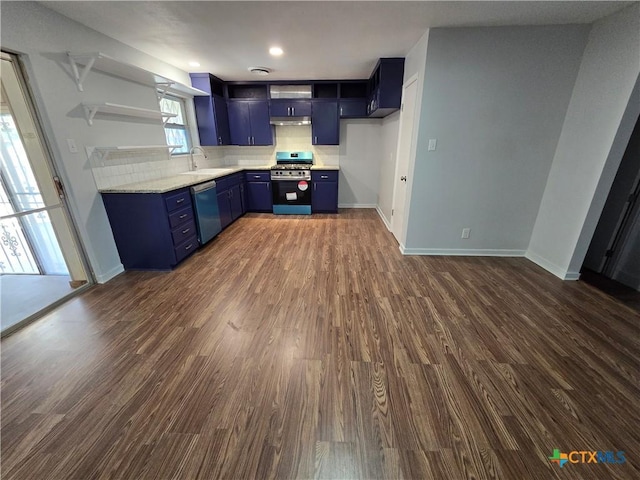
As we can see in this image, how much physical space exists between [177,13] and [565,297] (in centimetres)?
425

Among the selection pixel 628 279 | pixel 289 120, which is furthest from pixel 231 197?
pixel 628 279

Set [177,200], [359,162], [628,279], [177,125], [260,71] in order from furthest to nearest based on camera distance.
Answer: [359,162] → [177,125] → [260,71] → [177,200] → [628,279]

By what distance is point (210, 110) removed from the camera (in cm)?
436

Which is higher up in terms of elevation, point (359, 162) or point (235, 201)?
point (359, 162)

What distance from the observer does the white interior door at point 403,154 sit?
3037 millimetres

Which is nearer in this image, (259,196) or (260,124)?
(260,124)

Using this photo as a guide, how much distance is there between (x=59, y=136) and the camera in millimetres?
2211

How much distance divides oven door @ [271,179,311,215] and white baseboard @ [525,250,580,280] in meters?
3.45

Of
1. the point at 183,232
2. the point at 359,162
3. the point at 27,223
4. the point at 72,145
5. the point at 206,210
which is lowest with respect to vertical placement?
the point at 183,232

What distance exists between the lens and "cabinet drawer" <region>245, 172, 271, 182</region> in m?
4.88

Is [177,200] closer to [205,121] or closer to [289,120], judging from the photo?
[205,121]

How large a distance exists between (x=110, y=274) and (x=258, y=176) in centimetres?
291

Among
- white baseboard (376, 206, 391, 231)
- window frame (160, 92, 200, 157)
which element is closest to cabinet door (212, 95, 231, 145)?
window frame (160, 92, 200, 157)

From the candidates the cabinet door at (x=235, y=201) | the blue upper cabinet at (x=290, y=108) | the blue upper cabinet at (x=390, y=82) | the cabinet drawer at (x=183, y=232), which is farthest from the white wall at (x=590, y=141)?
the cabinet door at (x=235, y=201)
